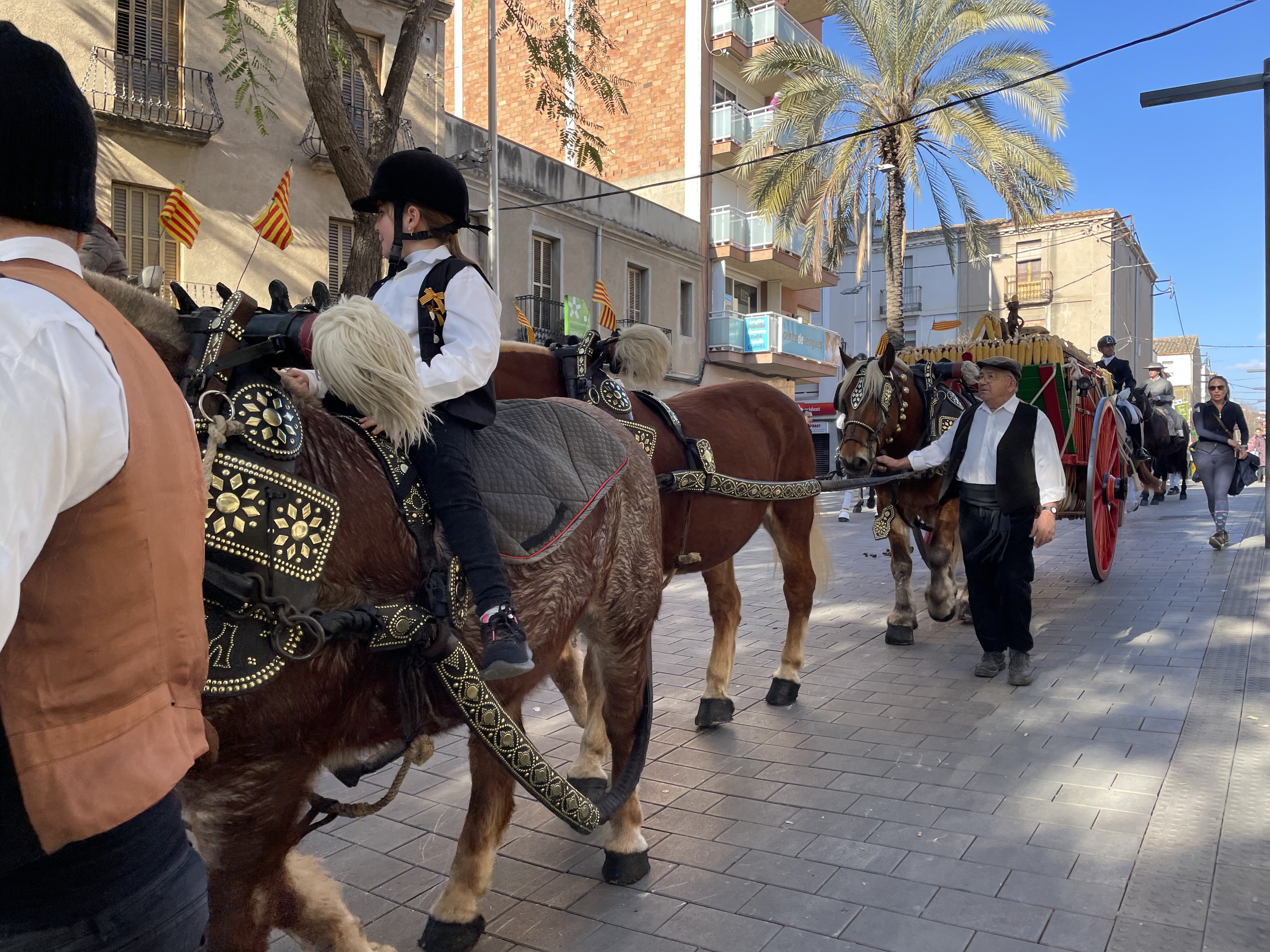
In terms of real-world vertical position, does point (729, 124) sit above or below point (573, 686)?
above

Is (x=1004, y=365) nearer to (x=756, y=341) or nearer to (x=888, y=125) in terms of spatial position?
(x=888, y=125)

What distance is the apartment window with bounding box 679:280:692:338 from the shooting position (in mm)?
24453

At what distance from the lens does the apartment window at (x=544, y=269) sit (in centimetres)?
1931

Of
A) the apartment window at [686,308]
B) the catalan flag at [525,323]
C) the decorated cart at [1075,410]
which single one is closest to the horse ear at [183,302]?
the decorated cart at [1075,410]

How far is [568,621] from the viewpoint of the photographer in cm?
283

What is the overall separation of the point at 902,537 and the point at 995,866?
13.6 feet

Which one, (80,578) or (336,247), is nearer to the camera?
(80,578)

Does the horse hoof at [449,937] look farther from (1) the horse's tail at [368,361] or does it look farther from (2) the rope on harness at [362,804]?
(1) the horse's tail at [368,361]

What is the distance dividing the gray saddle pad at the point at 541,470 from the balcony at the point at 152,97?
43.6ft

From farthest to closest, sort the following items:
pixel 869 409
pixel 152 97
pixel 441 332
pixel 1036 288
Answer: pixel 1036 288 < pixel 152 97 < pixel 869 409 < pixel 441 332

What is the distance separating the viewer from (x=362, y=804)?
2.30 m

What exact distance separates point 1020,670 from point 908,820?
2313mm

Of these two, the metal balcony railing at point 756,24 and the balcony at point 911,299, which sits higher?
the metal balcony railing at point 756,24

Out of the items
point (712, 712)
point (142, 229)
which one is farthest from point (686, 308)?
point (712, 712)
